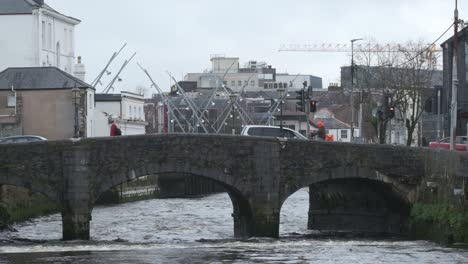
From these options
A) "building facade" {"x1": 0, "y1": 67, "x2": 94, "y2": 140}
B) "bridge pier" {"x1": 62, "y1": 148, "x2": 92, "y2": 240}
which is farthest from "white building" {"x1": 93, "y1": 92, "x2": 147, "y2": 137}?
"bridge pier" {"x1": 62, "y1": 148, "x2": 92, "y2": 240}

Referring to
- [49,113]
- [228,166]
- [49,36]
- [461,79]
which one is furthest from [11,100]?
[228,166]

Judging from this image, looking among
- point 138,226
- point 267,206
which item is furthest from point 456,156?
point 138,226

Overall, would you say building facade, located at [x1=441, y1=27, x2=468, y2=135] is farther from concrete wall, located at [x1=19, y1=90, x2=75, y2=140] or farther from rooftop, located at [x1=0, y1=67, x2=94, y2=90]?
concrete wall, located at [x1=19, y1=90, x2=75, y2=140]

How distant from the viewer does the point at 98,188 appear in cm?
5750

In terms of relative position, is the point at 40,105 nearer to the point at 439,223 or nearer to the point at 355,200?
the point at 355,200

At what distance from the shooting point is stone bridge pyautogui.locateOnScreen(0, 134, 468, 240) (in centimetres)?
5681

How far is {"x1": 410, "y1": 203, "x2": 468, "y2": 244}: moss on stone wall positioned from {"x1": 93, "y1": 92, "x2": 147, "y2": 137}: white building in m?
65.7

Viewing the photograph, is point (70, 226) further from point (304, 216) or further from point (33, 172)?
point (304, 216)

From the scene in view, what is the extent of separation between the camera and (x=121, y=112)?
134 m

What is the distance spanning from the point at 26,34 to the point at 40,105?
77.9 ft

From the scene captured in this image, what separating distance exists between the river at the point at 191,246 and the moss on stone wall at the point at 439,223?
0.86 meters

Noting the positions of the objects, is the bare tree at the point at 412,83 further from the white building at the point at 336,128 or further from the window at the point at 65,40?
the white building at the point at 336,128

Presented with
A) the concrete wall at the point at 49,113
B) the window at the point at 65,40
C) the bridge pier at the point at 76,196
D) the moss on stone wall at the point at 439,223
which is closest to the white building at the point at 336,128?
the window at the point at 65,40

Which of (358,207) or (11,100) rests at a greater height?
(11,100)
